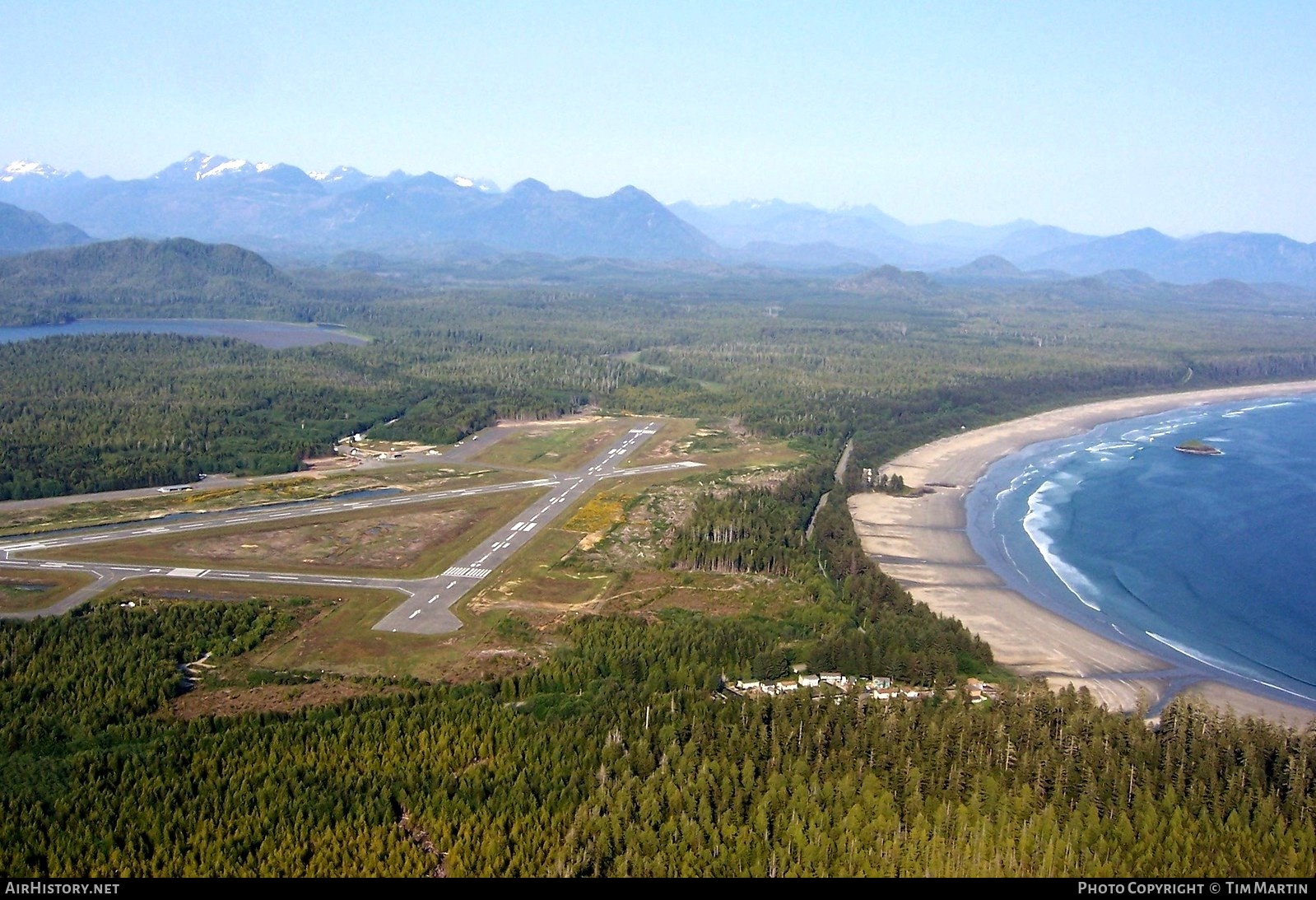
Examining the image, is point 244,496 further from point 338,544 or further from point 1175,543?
point 1175,543

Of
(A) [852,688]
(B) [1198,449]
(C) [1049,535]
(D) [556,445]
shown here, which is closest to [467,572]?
(A) [852,688]

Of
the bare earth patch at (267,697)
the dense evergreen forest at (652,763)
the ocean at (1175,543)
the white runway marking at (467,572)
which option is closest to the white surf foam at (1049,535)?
the ocean at (1175,543)

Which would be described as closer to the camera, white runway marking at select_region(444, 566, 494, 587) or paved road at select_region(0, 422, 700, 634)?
paved road at select_region(0, 422, 700, 634)

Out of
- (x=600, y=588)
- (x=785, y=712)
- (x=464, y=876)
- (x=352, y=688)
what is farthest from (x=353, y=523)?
(x=464, y=876)

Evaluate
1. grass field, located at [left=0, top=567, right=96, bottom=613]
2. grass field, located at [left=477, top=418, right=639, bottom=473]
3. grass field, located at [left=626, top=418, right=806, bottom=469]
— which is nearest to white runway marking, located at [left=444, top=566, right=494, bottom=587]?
grass field, located at [left=0, top=567, right=96, bottom=613]

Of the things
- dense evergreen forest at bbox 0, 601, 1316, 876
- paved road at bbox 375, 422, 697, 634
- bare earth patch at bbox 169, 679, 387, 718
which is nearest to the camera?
dense evergreen forest at bbox 0, 601, 1316, 876

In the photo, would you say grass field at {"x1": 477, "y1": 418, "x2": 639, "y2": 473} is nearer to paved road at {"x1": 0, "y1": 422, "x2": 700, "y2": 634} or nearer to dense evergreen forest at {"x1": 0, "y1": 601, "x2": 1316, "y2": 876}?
paved road at {"x1": 0, "y1": 422, "x2": 700, "y2": 634}

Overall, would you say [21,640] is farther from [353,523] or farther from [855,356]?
[855,356]
